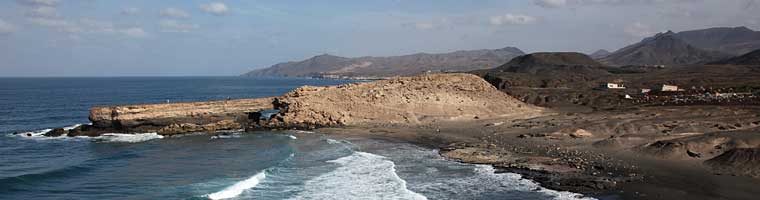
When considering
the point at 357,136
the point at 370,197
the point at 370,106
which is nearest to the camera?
the point at 370,197

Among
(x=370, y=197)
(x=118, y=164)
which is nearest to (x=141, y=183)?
(x=118, y=164)

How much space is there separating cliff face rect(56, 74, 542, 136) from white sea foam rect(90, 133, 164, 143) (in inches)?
32.7

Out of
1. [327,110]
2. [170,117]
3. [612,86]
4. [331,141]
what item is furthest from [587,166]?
[612,86]

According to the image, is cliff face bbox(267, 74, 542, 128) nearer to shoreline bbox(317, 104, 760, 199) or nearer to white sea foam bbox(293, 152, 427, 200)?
shoreline bbox(317, 104, 760, 199)

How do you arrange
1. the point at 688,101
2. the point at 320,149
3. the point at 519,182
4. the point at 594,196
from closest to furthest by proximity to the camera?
the point at 594,196, the point at 519,182, the point at 320,149, the point at 688,101

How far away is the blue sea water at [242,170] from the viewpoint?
84.1 ft

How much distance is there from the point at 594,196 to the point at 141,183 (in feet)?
65.6

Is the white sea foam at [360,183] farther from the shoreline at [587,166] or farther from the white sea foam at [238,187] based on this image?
the shoreline at [587,166]

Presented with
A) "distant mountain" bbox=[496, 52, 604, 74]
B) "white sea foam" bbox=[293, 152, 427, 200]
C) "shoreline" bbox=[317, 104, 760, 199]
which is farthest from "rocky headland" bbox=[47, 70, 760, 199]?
"distant mountain" bbox=[496, 52, 604, 74]

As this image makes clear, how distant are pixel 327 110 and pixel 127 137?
16310 mm

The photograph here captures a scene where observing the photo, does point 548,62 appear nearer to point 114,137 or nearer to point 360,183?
point 114,137

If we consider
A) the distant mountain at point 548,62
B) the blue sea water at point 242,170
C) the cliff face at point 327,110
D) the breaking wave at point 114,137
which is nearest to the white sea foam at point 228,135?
the blue sea water at point 242,170

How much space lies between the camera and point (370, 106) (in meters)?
54.0

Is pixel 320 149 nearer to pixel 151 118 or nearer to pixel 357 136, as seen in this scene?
pixel 357 136
